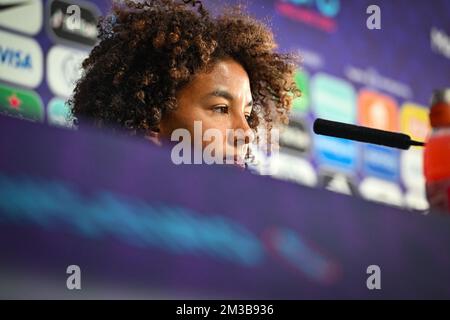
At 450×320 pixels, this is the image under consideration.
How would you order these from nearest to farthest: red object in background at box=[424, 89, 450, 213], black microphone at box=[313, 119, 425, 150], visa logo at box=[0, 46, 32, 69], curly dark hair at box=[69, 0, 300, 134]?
black microphone at box=[313, 119, 425, 150]
visa logo at box=[0, 46, 32, 69]
curly dark hair at box=[69, 0, 300, 134]
red object in background at box=[424, 89, 450, 213]

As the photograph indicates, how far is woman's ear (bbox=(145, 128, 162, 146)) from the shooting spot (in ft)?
5.59

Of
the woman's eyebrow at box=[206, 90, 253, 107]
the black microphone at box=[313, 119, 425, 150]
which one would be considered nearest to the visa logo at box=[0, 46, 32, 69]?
the woman's eyebrow at box=[206, 90, 253, 107]

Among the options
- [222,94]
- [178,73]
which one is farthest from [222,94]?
[178,73]

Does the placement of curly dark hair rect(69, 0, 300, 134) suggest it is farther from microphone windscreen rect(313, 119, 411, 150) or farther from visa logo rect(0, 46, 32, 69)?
microphone windscreen rect(313, 119, 411, 150)

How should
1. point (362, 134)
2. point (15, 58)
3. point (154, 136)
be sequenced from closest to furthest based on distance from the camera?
point (362, 134)
point (15, 58)
point (154, 136)

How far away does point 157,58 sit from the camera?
5.70 feet

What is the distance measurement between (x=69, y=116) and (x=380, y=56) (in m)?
0.83

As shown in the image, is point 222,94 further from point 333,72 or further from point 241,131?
point 333,72

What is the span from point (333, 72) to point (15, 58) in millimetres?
753

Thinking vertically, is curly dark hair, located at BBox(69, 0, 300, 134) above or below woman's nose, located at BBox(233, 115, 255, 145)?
above

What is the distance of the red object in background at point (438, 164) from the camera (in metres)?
2.02

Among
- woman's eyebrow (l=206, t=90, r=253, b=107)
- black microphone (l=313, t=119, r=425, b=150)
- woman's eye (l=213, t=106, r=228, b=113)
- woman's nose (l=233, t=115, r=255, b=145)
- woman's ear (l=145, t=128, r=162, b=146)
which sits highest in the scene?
woman's eyebrow (l=206, t=90, r=253, b=107)

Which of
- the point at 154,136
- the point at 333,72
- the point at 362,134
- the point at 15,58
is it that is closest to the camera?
the point at 362,134
